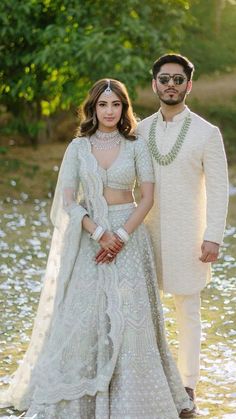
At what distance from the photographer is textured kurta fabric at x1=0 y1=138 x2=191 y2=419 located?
5.54 meters

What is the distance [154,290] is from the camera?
5.80 m

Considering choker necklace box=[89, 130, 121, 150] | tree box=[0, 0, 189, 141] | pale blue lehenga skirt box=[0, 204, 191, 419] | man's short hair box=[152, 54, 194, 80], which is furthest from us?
tree box=[0, 0, 189, 141]

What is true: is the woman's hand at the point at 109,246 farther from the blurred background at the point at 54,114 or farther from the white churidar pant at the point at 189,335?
the blurred background at the point at 54,114

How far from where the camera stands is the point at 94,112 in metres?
5.76

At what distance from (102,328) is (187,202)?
88 centimetres

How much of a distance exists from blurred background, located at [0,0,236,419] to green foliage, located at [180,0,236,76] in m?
0.42

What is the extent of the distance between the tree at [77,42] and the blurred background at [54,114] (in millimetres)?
14

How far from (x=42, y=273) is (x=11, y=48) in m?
5.54

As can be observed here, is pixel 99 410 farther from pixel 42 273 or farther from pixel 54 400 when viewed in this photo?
pixel 42 273

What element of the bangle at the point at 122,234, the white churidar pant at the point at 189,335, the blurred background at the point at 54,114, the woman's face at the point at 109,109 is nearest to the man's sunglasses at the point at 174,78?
the woman's face at the point at 109,109

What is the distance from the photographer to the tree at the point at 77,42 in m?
13.4

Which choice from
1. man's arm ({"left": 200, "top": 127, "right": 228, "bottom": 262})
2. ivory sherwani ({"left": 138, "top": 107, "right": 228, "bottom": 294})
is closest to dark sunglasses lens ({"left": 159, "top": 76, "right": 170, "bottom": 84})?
ivory sherwani ({"left": 138, "top": 107, "right": 228, "bottom": 294})

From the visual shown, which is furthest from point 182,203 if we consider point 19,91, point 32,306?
point 19,91

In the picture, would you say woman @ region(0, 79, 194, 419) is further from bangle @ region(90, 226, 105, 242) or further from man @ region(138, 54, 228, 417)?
man @ region(138, 54, 228, 417)
